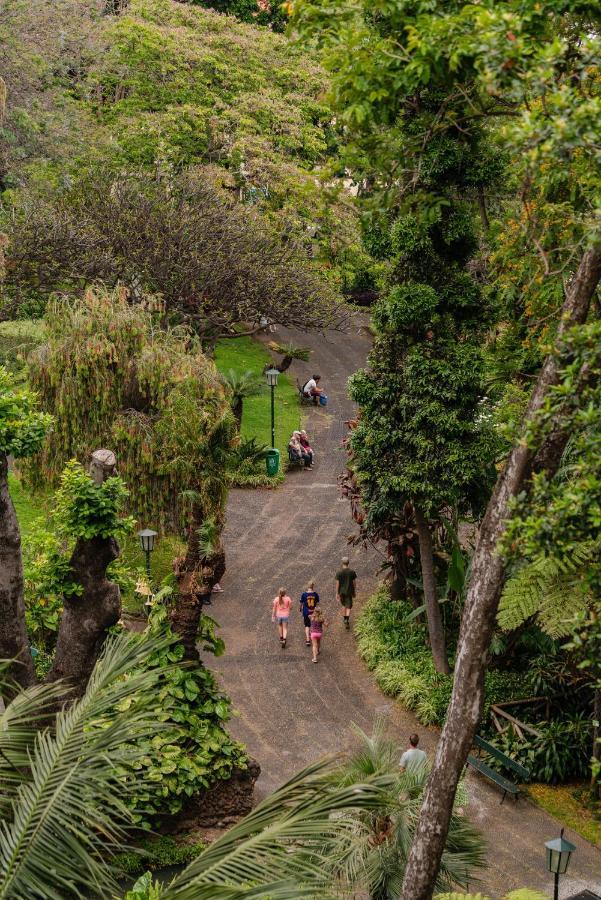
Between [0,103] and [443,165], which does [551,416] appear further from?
[0,103]

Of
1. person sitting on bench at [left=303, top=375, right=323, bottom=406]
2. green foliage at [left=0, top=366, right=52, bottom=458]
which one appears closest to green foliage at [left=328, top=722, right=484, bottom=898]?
green foliage at [left=0, top=366, right=52, bottom=458]

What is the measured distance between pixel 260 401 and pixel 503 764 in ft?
60.0

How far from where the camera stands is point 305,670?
17.5 metres

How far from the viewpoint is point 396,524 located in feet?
58.7

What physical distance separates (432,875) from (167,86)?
90.3 feet

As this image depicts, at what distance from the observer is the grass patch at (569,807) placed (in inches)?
538

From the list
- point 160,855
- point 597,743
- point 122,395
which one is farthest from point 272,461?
point 160,855

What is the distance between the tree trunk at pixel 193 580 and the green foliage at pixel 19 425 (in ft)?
6.34

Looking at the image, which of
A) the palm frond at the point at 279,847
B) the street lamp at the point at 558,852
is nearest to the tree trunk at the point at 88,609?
the street lamp at the point at 558,852

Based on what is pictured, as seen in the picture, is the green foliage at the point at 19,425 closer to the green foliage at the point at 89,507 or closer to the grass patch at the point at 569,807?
the green foliage at the point at 89,507

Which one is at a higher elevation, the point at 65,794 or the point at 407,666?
the point at 65,794

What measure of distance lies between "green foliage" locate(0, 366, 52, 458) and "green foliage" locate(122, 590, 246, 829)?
235cm

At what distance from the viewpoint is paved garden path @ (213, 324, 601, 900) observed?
13.5 meters

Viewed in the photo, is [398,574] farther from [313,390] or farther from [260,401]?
[313,390]
